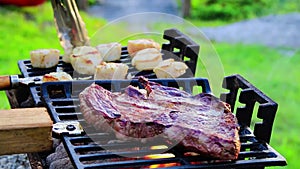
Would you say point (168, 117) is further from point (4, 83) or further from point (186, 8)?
point (186, 8)

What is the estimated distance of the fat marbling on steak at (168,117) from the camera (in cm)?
219

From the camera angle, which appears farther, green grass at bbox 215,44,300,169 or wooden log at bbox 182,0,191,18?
wooden log at bbox 182,0,191,18

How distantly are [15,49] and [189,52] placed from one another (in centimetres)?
412

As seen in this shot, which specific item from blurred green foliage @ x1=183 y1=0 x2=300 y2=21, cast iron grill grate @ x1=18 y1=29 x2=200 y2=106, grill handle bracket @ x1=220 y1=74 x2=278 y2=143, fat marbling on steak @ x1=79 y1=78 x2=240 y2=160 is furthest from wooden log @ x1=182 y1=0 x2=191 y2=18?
fat marbling on steak @ x1=79 y1=78 x2=240 y2=160

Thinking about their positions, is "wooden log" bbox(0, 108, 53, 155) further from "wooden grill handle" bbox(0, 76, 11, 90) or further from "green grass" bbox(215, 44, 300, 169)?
"green grass" bbox(215, 44, 300, 169)

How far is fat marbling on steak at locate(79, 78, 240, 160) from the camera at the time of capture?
2191 mm

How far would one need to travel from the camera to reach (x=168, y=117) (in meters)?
2.34

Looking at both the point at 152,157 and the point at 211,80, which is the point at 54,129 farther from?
the point at 211,80

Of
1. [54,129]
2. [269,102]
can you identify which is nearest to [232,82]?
[269,102]

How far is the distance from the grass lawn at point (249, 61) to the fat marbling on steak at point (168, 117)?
240 cm

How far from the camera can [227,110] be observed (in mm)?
2457

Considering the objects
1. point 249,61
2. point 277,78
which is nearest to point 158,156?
point 277,78

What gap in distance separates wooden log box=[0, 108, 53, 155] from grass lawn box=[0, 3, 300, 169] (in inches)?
110

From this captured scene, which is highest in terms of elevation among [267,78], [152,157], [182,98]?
[182,98]
